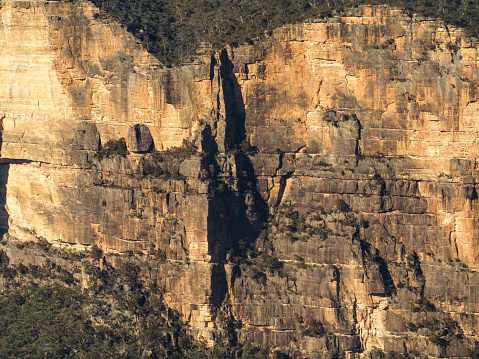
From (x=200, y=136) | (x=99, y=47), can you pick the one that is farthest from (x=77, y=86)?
(x=200, y=136)

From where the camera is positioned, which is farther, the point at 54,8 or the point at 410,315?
the point at 54,8

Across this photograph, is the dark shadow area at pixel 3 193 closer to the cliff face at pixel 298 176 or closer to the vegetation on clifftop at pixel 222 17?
the cliff face at pixel 298 176

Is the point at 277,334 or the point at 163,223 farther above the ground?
the point at 163,223

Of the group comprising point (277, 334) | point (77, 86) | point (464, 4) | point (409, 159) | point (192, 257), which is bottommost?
point (277, 334)

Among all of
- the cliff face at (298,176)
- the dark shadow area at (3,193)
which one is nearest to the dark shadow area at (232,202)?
the cliff face at (298,176)

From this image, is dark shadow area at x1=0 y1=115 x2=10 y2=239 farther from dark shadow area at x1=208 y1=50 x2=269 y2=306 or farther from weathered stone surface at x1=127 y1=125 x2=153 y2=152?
dark shadow area at x1=208 y1=50 x2=269 y2=306

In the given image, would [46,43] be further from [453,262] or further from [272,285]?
[453,262]

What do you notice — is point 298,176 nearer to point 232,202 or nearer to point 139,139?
point 232,202
